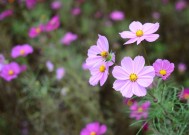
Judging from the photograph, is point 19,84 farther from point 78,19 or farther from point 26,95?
point 78,19

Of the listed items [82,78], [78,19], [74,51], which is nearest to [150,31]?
[82,78]

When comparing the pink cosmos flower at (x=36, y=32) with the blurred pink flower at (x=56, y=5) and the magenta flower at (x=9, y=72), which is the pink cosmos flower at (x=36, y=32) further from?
the blurred pink flower at (x=56, y=5)

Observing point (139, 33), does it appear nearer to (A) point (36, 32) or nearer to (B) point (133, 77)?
(B) point (133, 77)

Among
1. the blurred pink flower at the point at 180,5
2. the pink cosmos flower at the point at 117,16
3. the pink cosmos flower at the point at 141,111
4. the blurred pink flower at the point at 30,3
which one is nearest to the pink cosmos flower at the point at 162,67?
the pink cosmos flower at the point at 141,111

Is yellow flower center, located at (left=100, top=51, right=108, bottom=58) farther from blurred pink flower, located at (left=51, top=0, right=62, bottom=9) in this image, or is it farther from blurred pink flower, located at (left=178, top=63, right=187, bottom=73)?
blurred pink flower, located at (left=51, top=0, right=62, bottom=9)

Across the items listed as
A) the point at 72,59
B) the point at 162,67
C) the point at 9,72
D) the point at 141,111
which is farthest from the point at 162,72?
the point at 72,59
